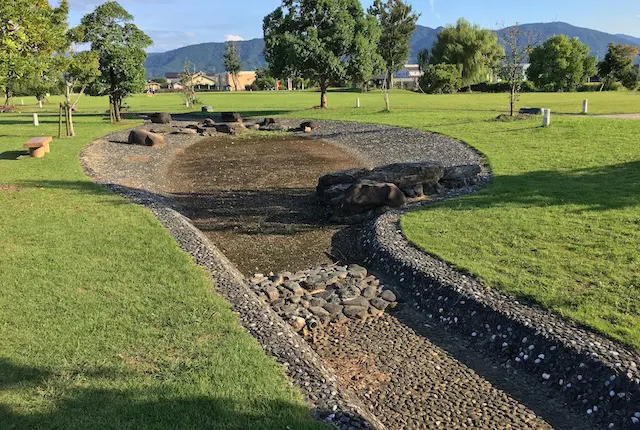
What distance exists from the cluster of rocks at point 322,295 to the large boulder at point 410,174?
4554 millimetres

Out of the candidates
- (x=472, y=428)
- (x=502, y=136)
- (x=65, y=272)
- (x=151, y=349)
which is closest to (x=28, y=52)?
(x=65, y=272)

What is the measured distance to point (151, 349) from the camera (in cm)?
539

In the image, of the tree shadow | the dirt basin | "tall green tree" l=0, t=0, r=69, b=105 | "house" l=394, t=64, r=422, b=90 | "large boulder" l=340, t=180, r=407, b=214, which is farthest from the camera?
"house" l=394, t=64, r=422, b=90

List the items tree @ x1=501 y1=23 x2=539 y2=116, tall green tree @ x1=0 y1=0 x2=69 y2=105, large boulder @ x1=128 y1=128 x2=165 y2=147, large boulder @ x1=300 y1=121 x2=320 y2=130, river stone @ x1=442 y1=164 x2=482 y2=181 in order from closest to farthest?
1. tall green tree @ x1=0 y1=0 x2=69 y2=105
2. river stone @ x1=442 y1=164 x2=482 y2=181
3. large boulder @ x1=128 y1=128 x2=165 y2=147
4. tree @ x1=501 y1=23 x2=539 y2=116
5. large boulder @ x1=300 y1=121 x2=320 y2=130

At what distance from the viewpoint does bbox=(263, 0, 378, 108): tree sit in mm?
35000

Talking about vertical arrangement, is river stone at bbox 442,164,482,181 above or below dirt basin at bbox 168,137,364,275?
above

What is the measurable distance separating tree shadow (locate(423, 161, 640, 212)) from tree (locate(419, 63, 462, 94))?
6072 cm

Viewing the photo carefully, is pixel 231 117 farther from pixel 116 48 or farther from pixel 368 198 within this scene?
pixel 368 198

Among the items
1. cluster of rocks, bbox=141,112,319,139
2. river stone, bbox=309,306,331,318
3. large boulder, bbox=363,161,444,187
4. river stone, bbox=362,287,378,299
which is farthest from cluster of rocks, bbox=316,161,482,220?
cluster of rocks, bbox=141,112,319,139

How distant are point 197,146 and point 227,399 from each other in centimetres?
2250

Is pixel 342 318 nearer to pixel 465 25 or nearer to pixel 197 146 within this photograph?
pixel 197 146

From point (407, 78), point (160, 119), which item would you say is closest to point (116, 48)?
point (160, 119)

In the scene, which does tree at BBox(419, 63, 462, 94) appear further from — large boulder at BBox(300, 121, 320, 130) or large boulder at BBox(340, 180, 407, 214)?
large boulder at BBox(340, 180, 407, 214)

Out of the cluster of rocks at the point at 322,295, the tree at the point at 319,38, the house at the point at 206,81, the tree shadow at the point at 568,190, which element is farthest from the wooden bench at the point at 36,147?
the house at the point at 206,81
